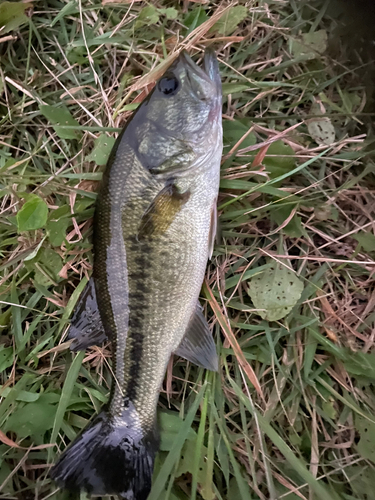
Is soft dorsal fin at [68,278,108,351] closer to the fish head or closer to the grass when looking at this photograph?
the grass

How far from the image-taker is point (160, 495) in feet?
5.76

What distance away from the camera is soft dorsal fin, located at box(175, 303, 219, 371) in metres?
1.83

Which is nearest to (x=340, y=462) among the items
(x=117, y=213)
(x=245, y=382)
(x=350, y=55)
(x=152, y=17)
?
(x=245, y=382)

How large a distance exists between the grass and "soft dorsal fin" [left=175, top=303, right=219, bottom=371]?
3.1 inches

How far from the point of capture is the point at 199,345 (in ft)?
6.03

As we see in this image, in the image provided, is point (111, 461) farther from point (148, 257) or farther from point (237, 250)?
point (237, 250)

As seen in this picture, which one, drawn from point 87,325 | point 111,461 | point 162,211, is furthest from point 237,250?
point 111,461

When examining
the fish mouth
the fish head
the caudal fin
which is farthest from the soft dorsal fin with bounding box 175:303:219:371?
the fish mouth

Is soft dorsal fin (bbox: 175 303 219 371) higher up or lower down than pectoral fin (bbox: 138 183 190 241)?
lower down

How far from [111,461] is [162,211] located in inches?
48.1

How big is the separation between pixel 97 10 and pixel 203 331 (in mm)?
1914

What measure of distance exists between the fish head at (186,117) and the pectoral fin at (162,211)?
11 cm

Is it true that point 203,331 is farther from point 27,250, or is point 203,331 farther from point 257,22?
point 257,22

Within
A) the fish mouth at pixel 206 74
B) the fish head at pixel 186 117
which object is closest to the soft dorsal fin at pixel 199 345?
the fish head at pixel 186 117
